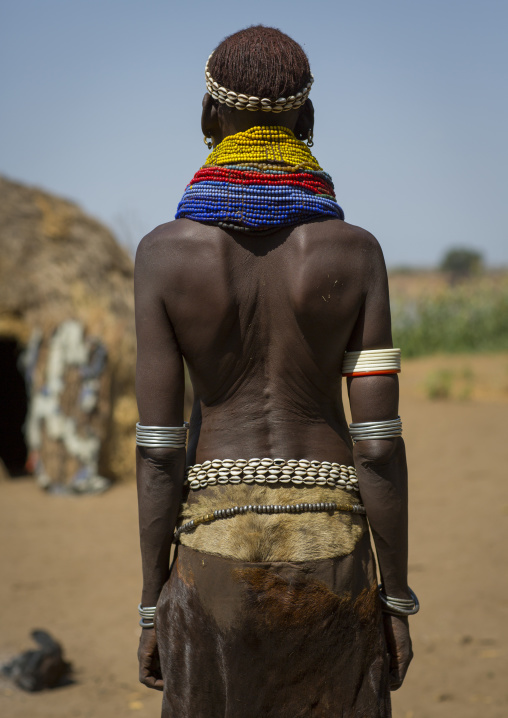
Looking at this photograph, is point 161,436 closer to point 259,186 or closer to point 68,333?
point 259,186

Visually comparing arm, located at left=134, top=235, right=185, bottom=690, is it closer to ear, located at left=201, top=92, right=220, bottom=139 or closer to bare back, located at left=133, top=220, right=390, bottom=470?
bare back, located at left=133, top=220, right=390, bottom=470

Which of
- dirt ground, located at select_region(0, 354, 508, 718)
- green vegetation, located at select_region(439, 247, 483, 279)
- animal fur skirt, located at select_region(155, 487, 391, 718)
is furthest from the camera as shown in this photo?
green vegetation, located at select_region(439, 247, 483, 279)

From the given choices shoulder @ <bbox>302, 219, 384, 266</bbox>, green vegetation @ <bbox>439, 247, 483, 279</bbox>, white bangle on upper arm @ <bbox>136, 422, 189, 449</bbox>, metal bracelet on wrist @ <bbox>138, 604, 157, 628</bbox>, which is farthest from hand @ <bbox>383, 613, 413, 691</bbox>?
green vegetation @ <bbox>439, 247, 483, 279</bbox>

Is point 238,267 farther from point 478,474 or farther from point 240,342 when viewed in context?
point 478,474

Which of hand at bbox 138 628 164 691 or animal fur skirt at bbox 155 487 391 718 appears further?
hand at bbox 138 628 164 691

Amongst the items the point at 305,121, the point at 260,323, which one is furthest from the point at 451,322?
the point at 260,323

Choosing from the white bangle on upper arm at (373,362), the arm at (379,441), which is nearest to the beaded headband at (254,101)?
the arm at (379,441)

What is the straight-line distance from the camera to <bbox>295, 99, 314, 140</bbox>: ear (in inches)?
80.3

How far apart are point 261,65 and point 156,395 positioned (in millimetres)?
897

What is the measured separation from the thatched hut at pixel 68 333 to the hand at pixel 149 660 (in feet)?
18.1

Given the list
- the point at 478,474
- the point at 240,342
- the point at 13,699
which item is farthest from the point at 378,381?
the point at 478,474

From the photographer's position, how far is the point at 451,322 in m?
15.0

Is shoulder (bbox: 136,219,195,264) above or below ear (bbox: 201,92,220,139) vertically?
below

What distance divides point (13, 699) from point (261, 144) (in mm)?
3462
